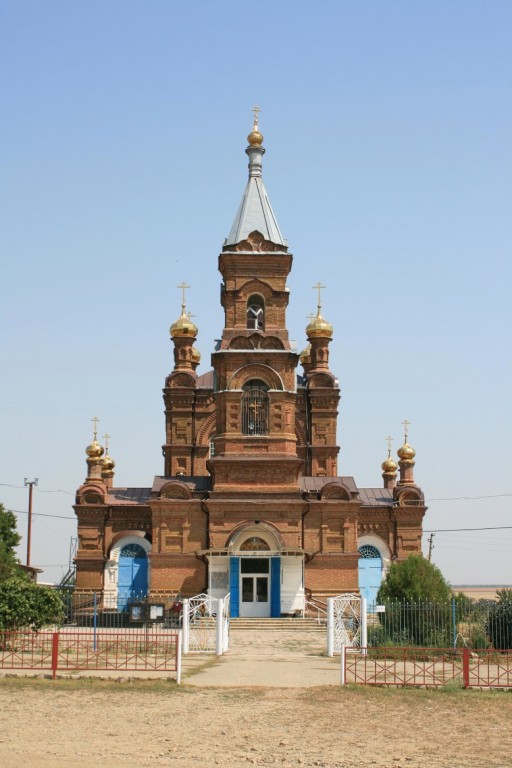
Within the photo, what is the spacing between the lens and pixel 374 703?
53.1 feet

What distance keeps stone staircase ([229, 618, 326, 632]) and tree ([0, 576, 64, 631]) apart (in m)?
8.75

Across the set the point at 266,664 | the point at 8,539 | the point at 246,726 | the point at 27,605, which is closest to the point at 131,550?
the point at 8,539

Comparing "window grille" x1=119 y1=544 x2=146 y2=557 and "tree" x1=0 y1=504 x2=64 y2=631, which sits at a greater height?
"window grille" x1=119 y1=544 x2=146 y2=557

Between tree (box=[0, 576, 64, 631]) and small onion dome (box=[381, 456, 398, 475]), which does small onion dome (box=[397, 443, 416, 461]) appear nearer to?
small onion dome (box=[381, 456, 398, 475])

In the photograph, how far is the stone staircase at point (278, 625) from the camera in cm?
3150

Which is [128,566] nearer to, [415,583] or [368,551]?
[368,551]

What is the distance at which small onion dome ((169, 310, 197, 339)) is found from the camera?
141 ft

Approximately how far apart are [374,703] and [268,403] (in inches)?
747

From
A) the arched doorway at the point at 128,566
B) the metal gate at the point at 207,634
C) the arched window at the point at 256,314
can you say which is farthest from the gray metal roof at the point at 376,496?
the metal gate at the point at 207,634

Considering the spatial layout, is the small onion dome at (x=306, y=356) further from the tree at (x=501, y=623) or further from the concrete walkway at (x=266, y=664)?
the tree at (x=501, y=623)

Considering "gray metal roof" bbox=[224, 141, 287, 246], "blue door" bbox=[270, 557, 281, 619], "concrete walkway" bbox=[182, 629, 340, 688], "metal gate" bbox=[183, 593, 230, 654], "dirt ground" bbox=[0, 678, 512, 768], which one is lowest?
"dirt ground" bbox=[0, 678, 512, 768]

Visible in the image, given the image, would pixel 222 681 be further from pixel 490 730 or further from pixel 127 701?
pixel 490 730

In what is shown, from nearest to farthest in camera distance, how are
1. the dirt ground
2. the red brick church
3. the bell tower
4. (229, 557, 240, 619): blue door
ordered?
the dirt ground, (229, 557, 240, 619): blue door, the red brick church, the bell tower

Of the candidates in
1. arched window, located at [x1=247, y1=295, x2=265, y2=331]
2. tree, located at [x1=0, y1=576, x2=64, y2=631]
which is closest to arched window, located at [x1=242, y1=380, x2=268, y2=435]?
arched window, located at [x1=247, y1=295, x2=265, y2=331]
